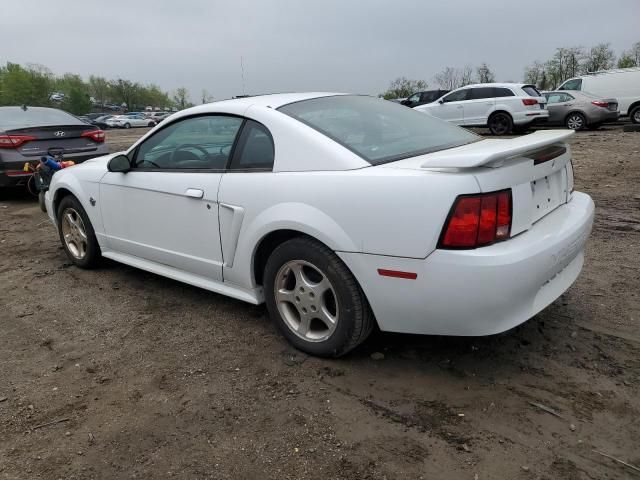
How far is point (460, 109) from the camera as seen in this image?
16422 mm

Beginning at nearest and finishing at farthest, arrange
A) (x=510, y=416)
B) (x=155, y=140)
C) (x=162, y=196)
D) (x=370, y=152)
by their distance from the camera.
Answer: (x=510, y=416), (x=370, y=152), (x=162, y=196), (x=155, y=140)

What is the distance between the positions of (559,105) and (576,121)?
72 cm

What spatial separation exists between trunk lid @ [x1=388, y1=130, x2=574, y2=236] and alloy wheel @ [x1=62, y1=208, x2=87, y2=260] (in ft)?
10.2

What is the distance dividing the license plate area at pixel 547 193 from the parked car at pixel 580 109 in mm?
15053

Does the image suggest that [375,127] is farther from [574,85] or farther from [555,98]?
[574,85]

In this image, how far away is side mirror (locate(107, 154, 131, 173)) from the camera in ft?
12.7

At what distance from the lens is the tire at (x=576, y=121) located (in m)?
16.3

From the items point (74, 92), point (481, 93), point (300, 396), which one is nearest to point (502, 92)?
point (481, 93)

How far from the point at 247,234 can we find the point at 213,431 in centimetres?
111

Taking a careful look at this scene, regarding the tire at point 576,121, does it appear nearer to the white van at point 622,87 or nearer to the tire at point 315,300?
the white van at point 622,87

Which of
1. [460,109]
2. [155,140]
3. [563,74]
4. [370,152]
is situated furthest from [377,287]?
[563,74]

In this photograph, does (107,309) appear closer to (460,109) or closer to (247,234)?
(247,234)

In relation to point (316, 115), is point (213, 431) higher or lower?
lower

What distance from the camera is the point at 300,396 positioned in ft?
8.65
